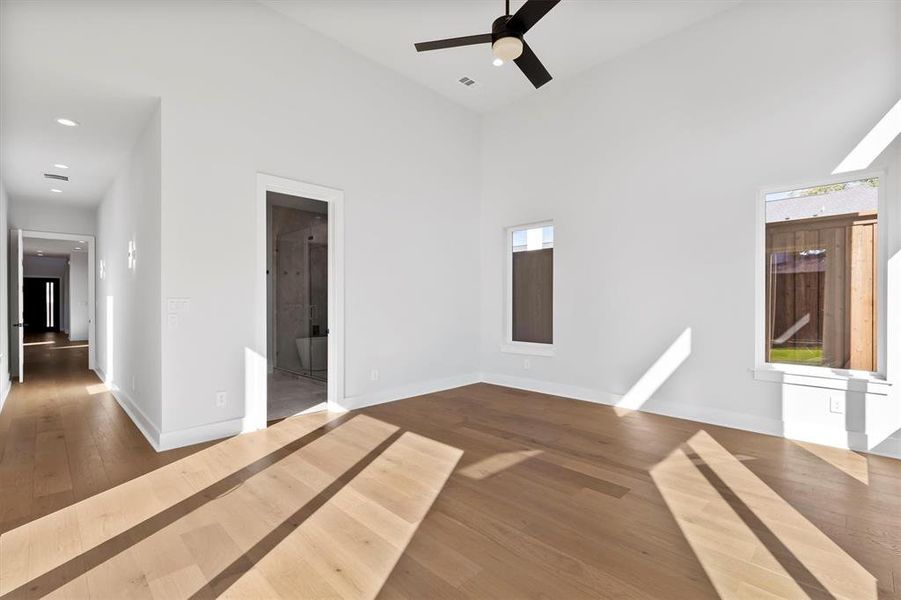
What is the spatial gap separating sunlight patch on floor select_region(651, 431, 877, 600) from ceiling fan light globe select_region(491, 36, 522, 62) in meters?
3.05

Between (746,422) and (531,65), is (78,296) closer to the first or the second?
(531,65)

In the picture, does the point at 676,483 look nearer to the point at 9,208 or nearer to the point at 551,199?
the point at 551,199

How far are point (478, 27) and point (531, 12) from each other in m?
1.89

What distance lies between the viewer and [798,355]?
3.80m

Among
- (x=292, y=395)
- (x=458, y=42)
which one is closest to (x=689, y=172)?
(x=458, y=42)

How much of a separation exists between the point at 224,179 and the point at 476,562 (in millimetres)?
3579

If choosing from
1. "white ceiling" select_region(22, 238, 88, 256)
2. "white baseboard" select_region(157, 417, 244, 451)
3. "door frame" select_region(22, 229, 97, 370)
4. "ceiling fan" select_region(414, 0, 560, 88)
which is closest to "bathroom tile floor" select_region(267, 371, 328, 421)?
"white baseboard" select_region(157, 417, 244, 451)

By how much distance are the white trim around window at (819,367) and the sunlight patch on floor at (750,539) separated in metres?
1.25

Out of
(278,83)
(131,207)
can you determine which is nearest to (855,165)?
(278,83)

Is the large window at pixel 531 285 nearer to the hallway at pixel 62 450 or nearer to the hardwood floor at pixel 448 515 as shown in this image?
the hardwood floor at pixel 448 515

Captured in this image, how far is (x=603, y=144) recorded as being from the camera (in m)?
5.01

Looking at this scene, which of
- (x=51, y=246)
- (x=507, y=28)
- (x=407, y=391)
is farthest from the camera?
(x=51, y=246)

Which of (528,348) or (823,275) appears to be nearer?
(823,275)

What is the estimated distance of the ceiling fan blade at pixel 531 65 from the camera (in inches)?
125
